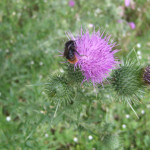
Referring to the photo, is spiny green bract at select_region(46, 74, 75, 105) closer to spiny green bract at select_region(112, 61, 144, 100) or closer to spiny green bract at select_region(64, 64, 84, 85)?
spiny green bract at select_region(64, 64, 84, 85)

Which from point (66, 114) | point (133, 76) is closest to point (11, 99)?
point (66, 114)

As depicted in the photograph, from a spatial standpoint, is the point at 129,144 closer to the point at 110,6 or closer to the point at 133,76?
the point at 133,76

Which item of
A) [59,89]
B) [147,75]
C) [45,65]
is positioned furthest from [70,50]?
[45,65]

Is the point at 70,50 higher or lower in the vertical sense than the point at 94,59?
higher

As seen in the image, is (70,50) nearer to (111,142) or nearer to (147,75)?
(147,75)

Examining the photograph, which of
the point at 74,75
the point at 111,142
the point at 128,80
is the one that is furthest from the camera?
the point at 111,142

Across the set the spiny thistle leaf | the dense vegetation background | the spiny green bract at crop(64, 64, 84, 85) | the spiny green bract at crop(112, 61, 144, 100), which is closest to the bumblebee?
the spiny green bract at crop(64, 64, 84, 85)

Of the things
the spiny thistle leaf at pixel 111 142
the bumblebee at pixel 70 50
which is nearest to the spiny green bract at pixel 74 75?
the bumblebee at pixel 70 50
